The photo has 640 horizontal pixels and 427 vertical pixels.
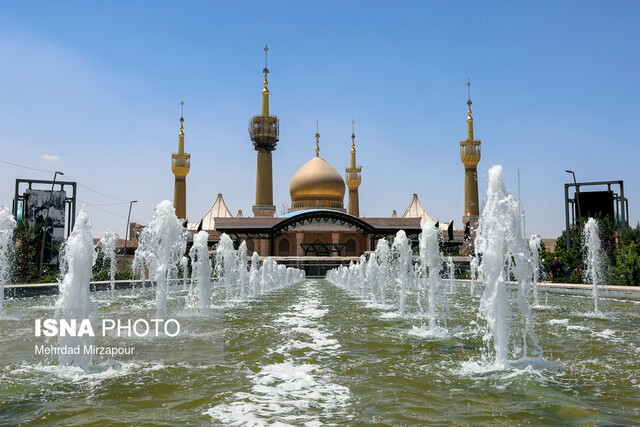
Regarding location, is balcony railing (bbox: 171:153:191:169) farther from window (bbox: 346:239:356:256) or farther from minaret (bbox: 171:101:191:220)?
window (bbox: 346:239:356:256)

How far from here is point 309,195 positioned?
2483 inches

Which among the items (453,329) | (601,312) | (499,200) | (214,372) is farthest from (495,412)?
(601,312)

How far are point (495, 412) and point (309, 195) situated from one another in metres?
59.0

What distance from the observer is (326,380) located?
539 centimetres

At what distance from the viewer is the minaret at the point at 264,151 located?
198 feet

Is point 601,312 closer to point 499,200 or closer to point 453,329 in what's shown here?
point 453,329

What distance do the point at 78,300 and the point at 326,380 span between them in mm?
3126

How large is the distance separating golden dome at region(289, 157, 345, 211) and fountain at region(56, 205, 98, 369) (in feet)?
182

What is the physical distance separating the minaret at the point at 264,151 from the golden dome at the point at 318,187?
3.99 metres

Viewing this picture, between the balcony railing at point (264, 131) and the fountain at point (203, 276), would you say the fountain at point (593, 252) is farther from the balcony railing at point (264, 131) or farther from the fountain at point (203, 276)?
the balcony railing at point (264, 131)

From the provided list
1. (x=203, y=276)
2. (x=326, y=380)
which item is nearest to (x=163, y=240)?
(x=203, y=276)

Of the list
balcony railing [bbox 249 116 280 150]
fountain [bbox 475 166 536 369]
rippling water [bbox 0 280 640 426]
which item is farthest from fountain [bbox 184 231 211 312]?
balcony railing [bbox 249 116 280 150]

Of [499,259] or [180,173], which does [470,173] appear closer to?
[180,173]

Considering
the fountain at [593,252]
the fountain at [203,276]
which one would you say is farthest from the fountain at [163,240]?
the fountain at [593,252]
